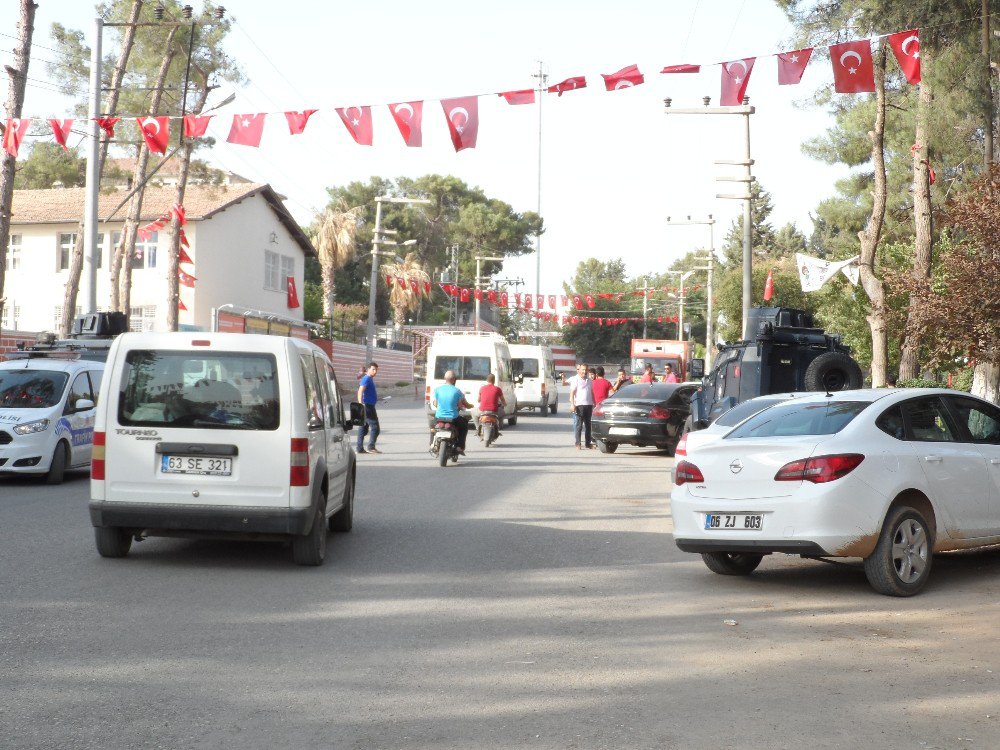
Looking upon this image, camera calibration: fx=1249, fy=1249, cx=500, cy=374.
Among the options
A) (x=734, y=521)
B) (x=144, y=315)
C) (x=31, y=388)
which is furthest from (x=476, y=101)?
(x=144, y=315)

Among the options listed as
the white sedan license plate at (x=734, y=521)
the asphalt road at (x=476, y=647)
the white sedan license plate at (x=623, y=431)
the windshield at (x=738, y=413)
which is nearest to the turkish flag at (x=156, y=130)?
the white sedan license plate at (x=623, y=431)

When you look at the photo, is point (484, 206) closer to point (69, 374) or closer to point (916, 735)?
point (69, 374)


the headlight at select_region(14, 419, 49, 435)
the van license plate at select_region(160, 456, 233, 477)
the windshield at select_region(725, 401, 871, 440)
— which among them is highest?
the windshield at select_region(725, 401, 871, 440)

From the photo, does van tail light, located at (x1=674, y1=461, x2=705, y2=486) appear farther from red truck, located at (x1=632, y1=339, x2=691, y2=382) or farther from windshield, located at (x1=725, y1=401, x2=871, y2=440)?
red truck, located at (x1=632, y1=339, x2=691, y2=382)

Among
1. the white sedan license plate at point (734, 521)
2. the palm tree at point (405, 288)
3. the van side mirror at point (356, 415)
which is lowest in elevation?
the white sedan license plate at point (734, 521)

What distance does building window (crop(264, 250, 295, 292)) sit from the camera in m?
55.3

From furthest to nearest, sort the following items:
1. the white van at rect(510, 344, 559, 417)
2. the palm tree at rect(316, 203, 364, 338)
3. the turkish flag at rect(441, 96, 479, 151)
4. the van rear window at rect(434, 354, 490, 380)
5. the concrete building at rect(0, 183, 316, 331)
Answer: the palm tree at rect(316, 203, 364, 338)
the concrete building at rect(0, 183, 316, 331)
the white van at rect(510, 344, 559, 417)
the van rear window at rect(434, 354, 490, 380)
the turkish flag at rect(441, 96, 479, 151)

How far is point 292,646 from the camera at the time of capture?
23.1 feet

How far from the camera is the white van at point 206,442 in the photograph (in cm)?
967

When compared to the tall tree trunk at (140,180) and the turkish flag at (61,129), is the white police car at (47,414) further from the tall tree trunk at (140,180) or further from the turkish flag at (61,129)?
the tall tree trunk at (140,180)

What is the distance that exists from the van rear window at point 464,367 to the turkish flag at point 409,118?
1274cm

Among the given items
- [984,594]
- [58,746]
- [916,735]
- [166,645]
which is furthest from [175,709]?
[984,594]

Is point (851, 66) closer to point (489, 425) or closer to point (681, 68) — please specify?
point (681, 68)

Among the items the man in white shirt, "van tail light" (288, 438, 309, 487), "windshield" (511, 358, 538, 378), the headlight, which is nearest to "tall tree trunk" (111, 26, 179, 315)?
"windshield" (511, 358, 538, 378)
